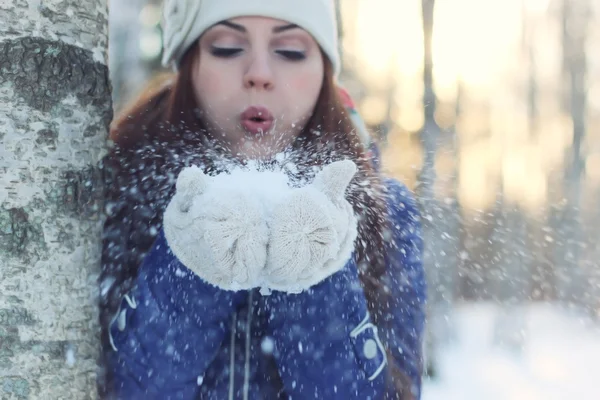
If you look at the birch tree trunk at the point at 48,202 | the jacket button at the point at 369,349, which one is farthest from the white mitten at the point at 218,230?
the jacket button at the point at 369,349

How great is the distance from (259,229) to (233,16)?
1.91 feet

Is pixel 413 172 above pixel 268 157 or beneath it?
beneath

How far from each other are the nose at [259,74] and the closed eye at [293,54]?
51 millimetres

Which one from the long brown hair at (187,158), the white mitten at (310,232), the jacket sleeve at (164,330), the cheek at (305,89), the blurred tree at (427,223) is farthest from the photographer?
the blurred tree at (427,223)

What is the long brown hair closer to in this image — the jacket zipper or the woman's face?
the woman's face

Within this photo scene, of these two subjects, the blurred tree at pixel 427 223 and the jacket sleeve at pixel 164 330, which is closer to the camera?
the jacket sleeve at pixel 164 330

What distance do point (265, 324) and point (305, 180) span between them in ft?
1.46

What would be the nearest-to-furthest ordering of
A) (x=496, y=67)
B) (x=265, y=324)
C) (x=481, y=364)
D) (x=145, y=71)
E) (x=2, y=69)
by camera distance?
1. (x=2, y=69)
2. (x=265, y=324)
3. (x=145, y=71)
4. (x=481, y=364)
5. (x=496, y=67)

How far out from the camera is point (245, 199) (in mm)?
833

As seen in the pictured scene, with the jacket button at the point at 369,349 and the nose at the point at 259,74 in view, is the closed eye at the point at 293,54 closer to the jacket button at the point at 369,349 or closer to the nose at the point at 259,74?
the nose at the point at 259,74

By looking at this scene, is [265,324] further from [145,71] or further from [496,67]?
[496,67]

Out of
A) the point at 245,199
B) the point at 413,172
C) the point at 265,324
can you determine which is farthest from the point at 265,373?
the point at 413,172

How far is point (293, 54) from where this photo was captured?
123 centimetres

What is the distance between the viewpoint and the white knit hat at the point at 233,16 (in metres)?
1.19
